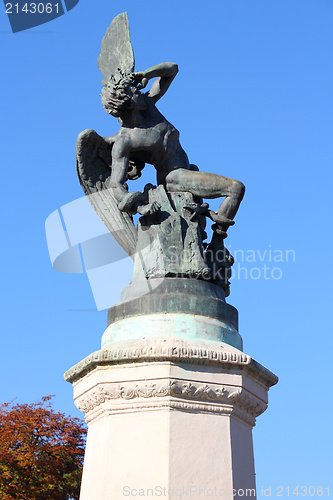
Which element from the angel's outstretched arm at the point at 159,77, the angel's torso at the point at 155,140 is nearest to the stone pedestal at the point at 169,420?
the angel's torso at the point at 155,140

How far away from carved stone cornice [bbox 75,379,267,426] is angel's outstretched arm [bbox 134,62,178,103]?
329 centimetres

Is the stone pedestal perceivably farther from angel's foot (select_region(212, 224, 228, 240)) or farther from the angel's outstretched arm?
the angel's outstretched arm

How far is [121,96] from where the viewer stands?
7.11 meters

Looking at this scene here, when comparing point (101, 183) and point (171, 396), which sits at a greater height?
point (101, 183)

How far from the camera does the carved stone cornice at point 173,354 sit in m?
6.03

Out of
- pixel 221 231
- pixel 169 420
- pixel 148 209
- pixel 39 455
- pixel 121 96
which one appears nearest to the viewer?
pixel 169 420

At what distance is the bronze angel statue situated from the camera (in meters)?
7.18

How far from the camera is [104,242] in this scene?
7.64 meters

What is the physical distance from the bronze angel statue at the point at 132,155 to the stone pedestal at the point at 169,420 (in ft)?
4.90

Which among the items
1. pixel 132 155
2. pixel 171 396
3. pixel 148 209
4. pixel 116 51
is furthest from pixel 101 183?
pixel 171 396

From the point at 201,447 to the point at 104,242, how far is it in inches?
105

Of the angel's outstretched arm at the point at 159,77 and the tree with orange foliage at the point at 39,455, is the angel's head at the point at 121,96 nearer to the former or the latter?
the angel's outstretched arm at the point at 159,77

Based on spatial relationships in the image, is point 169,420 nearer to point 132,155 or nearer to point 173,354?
point 173,354

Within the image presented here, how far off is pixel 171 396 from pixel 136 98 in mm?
3154
